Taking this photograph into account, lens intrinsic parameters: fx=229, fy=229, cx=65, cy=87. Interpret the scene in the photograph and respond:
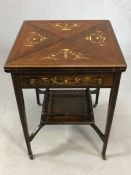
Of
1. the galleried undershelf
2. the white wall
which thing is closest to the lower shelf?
the galleried undershelf

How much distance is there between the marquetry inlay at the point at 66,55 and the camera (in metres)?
0.94

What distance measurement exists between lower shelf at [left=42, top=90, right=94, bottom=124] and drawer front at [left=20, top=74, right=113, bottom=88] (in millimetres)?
348

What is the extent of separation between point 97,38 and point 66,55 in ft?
0.73

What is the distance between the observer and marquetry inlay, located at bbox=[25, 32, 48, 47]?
1.07 meters

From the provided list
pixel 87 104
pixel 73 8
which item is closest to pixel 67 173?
pixel 87 104

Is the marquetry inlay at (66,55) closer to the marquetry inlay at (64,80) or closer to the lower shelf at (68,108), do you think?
the marquetry inlay at (64,80)

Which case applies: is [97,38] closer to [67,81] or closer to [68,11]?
[67,81]

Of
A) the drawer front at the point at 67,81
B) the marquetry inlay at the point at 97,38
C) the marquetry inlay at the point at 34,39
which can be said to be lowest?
the drawer front at the point at 67,81

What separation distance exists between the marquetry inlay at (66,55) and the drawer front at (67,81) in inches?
3.0

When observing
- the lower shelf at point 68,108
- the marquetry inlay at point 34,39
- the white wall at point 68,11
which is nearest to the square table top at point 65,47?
the marquetry inlay at point 34,39

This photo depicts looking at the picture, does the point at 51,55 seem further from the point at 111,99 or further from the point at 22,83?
the point at 111,99

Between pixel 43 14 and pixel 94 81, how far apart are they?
128 centimetres

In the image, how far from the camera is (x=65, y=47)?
3.32 feet

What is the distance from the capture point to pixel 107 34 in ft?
3.69
